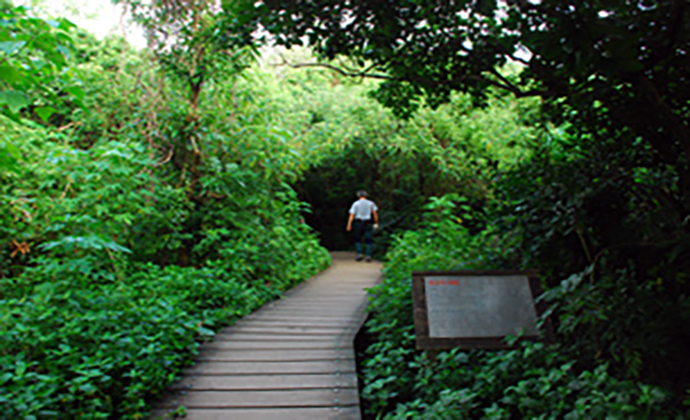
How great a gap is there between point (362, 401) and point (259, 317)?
227cm

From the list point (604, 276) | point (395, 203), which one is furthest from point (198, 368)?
point (395, 203)

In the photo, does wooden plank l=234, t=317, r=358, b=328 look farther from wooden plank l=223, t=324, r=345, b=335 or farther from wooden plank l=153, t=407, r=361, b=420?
wooden plank l=153, t=407, r=361, b=420

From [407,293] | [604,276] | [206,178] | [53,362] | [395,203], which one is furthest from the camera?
[395,203]

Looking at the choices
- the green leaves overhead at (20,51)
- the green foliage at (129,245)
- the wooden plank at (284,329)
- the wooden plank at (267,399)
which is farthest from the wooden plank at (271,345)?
the green leaves overhead at (20,51)

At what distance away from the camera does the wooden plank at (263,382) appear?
163 inches

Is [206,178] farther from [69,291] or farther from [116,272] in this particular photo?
[69,291]

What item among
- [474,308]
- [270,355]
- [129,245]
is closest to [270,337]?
[270,355]

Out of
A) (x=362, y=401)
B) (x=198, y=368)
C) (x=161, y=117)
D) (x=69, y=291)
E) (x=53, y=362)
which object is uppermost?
(x=161, y=117)

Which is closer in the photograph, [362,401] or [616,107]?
[616,107]

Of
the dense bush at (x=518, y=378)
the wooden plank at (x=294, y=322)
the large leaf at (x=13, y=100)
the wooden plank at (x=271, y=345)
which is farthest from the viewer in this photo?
the wooden plank at (x=294, y=322)

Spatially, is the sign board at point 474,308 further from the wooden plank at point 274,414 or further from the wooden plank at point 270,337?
the wooden plank at point 270,337

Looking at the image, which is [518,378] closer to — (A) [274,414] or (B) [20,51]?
(A) [274,414]

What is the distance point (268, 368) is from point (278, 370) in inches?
4.5

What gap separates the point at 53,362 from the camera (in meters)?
3.70
